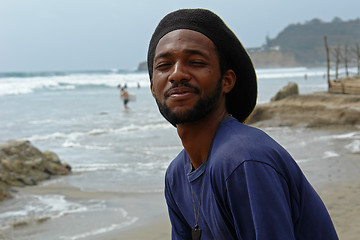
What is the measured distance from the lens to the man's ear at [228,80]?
5.55 feet

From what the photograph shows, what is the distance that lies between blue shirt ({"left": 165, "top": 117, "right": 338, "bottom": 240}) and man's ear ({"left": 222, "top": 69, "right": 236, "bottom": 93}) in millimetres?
134

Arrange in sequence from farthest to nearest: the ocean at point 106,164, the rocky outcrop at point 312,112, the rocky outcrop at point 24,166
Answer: the rocky outcrop at point 312,112 < the rocky outcrop at point 24,166 < the ocean at point 106,164

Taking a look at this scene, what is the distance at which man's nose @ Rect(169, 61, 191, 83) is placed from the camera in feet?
5.22

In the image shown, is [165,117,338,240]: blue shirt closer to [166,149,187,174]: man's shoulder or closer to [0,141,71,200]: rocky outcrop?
[166,149,187,174]: man's shoulder

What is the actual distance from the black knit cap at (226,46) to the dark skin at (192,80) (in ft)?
0.12

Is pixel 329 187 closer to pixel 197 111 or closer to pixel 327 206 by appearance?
pixel 327 206

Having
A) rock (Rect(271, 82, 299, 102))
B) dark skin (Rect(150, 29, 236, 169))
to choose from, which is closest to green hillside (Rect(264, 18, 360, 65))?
rock (Rect(271, 82, 299, 102))

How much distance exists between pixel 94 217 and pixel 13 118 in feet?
54.7

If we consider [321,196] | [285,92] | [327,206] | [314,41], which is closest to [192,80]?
[327,206]

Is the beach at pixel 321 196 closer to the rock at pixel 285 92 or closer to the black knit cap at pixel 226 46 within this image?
the black knit cap at pixel 226 46

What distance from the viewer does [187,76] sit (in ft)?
5.21

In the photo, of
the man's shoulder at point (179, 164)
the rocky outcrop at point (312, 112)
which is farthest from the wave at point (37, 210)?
the rocky outcrop at point (312, 112)

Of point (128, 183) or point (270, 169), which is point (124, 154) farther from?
point (270, 169)

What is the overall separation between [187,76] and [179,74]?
3 cm
